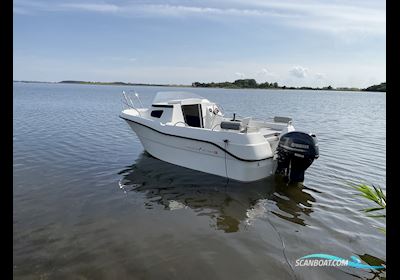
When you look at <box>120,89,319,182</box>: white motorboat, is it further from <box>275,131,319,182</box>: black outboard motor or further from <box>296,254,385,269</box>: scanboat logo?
<box>296,254,385,269</box>: scanboat logo

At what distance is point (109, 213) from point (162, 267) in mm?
2244

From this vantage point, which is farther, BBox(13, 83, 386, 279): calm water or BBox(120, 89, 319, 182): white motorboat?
BBox(120, 89, 319, 182): white motorboat

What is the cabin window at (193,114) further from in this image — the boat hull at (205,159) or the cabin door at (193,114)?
the boat hull at (205,159)

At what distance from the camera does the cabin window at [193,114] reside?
10.3 metres

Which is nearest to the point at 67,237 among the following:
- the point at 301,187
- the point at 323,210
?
the point at 323,210

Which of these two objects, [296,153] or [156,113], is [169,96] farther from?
[296,153]

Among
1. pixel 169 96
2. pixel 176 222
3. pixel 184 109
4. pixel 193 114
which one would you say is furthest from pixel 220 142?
pixel 169 96

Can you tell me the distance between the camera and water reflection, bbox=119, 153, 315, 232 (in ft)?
21.2

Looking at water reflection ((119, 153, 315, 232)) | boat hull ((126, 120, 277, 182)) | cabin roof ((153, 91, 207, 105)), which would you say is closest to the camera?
water reflection ((119, 153, 315, 232))

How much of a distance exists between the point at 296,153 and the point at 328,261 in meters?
3.12

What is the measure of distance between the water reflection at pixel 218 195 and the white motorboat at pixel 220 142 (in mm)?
283

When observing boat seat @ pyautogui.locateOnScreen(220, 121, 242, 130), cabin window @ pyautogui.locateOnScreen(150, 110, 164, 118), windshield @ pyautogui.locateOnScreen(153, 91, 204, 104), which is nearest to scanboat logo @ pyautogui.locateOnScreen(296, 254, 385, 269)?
boat seat @ pyautogui.locateOnScreen(220, 121, 242, 130)

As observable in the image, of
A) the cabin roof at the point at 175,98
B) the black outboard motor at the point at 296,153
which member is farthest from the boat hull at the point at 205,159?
the cabin roof at the point at 175,98

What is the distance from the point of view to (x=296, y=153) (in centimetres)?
750
